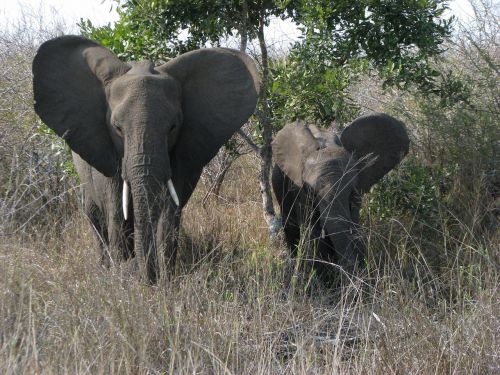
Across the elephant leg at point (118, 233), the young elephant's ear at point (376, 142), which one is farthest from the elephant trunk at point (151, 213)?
the young elephant's ear at point (376, 142)

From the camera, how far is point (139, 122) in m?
6.86

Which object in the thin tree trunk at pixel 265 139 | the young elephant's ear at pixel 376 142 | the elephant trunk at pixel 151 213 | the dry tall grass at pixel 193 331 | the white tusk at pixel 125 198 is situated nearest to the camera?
the dry tall grass at pixel 193 331

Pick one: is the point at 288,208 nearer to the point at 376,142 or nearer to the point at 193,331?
the point at 376,142

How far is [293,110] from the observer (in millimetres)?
8672

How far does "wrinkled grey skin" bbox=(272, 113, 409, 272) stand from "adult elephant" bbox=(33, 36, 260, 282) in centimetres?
77

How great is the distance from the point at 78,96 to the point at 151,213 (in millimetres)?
1234

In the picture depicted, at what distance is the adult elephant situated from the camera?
6.85m

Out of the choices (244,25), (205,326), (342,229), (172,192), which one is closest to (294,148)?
(342,229)

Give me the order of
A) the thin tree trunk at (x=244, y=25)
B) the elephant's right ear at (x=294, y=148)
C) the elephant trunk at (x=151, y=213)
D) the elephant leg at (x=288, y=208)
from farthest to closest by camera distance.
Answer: the thin tree trunk at (x=244, y=25), the elephant leg at (x=288, y=208), the elephant's right ear at (x=294, y=148), the elephant trunk at (x=151, y=213)

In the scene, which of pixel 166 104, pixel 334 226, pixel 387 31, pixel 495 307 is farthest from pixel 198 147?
pixel 495 307

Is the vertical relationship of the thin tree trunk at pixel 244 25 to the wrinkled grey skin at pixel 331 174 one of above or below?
above

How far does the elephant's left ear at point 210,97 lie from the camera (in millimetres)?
7645

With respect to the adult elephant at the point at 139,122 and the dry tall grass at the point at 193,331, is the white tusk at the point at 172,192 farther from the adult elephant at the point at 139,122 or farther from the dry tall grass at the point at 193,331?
the dry tall grass at the point at 193,331

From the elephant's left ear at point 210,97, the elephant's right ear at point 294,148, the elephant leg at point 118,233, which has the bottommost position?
the elephant leg at point 118,233
